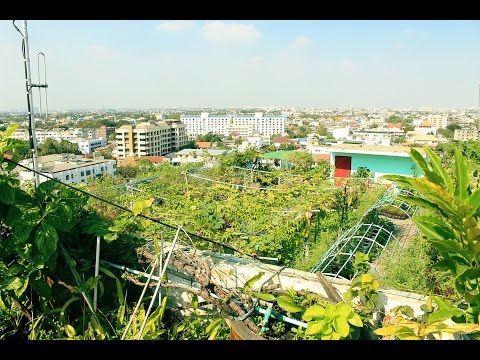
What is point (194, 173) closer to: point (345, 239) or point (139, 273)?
point (345, 239)

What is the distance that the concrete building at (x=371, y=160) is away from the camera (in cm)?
1235

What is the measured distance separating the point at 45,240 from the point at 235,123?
81.4 m

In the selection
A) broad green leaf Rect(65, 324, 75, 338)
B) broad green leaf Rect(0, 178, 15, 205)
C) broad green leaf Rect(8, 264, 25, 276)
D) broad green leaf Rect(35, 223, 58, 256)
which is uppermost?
broad green leaf Rect(0, 178, 15, 205)

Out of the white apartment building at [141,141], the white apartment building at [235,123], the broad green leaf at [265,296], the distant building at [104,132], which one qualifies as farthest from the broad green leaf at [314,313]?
the white apartment building at [235,123]

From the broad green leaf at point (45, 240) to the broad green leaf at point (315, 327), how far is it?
0.90m

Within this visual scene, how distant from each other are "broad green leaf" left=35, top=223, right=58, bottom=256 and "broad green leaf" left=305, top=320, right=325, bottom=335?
90 centimetres

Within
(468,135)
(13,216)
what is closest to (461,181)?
(13,216)

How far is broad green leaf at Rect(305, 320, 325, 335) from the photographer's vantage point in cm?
112

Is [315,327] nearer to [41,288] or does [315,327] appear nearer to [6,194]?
[41,288]

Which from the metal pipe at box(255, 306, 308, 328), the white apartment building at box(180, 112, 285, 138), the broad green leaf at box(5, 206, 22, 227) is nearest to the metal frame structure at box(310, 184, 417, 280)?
the metal pipe at box(255, 306, 308, 328)

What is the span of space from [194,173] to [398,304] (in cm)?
519

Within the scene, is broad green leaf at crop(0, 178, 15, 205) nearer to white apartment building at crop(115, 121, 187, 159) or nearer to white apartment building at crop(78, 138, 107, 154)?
white apartment building at crop(115, 121, 187, 159)

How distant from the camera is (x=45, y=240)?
1.38m
